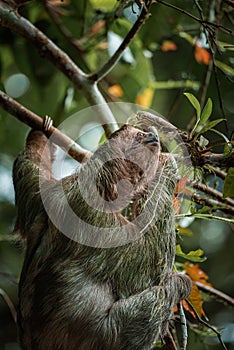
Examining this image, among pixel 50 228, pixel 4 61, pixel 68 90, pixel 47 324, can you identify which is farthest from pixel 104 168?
pixel 4 61

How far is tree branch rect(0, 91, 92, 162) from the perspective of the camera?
4441 millimetres

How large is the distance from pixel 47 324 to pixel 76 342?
0.20 metres

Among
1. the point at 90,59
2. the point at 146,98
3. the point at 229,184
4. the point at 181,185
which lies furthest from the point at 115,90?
the point at 229,184

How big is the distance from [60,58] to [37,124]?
0.68 meters

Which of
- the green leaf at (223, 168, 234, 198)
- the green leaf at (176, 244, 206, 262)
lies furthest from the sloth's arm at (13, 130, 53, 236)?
the green leaf at (223, 168, 234, 198)

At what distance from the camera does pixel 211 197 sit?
484 centimetres

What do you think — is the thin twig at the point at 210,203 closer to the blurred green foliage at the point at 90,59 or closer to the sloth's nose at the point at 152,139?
the sloth's nose at the point at 152,139

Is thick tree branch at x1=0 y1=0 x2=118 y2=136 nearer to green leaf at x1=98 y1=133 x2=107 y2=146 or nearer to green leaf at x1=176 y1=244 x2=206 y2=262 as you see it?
green leaf at x1=98 y1=133 x2=107 y2=146

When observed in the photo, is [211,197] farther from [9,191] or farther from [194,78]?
[9,191]

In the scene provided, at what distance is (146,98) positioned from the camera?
7223mm

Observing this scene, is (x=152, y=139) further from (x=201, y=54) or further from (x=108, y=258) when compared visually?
(x=201, y=54)

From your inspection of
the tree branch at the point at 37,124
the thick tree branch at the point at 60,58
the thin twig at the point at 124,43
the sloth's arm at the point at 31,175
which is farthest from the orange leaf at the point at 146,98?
the tree branch at the point at 37,124

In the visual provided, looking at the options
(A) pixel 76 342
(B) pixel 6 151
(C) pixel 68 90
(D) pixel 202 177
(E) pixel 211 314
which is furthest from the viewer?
(E) pixel 211 314

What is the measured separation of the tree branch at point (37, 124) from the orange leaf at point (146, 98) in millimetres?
2591
